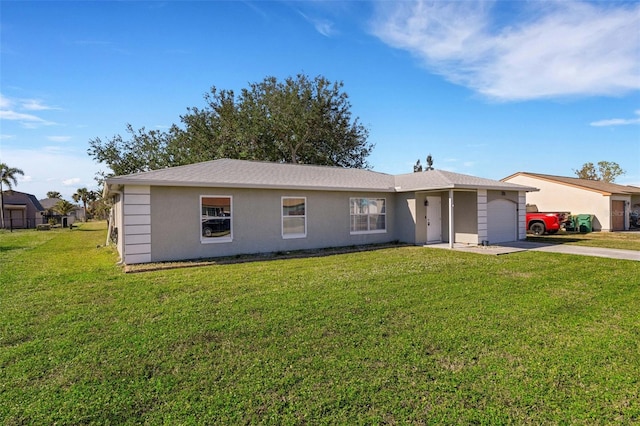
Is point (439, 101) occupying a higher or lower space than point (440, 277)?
higher

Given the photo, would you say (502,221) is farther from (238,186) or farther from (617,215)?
(617,215)

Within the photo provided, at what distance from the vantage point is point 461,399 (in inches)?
116

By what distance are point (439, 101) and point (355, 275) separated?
11.4 meters

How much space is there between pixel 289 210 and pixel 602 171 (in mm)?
54486

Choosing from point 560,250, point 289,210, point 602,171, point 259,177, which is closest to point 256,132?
point 259,177

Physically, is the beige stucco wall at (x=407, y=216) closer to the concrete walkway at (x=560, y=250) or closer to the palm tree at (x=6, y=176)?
the concrete walkway at (x=560, y=250)

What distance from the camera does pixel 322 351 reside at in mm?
3924

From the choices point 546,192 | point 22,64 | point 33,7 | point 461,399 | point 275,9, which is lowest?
point 461,399

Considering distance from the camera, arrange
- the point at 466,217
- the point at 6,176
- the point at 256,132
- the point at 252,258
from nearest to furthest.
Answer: the point at 252,258 < the point at 466,217 < the point at 256,132 < the point at 6,176

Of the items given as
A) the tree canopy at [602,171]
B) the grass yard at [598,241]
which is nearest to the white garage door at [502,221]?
the grass yard at [598,241]

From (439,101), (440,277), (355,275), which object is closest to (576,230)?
(439,101)

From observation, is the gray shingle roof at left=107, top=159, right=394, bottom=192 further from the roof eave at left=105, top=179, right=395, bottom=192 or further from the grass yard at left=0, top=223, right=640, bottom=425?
the grass yard at left=0, top=223, right=640, bottom=425

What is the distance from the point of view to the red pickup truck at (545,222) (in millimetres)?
18266

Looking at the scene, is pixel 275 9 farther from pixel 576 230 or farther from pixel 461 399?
pixel 576 230
